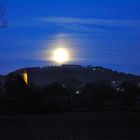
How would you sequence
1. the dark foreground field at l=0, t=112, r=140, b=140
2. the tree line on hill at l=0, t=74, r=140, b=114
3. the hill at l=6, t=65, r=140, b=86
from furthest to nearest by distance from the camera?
the hill at l=6, t=65, r=140, b=86 < the tree line on hill at l=0, t=74, r=140, b=114 < the dark foreground field at l=0, t=112, r=140, b=140

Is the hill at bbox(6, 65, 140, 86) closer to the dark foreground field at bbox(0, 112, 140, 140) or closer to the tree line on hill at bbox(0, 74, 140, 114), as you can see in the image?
the tree line on hill at bbox(0, 74, 140, 114)

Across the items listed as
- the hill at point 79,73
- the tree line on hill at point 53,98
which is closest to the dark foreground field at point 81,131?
the tree line on hill at point 53,98

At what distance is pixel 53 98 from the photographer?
178 ft

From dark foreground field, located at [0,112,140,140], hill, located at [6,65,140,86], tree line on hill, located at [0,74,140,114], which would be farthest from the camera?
hill, located at [6,65,140,86]

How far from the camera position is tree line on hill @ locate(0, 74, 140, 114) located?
53.2m

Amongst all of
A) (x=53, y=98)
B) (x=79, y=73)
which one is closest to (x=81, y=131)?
(x=53, y=98)

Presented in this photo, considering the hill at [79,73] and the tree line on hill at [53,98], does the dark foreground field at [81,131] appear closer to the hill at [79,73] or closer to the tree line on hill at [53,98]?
the tree line on hill at [53,98]

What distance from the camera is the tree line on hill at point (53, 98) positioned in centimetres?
5319

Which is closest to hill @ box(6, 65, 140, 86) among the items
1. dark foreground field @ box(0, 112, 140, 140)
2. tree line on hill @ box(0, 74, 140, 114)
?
tree line on hill @ box(0, 74, 140, 114)

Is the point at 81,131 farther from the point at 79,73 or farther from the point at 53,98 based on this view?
the point at 79,73

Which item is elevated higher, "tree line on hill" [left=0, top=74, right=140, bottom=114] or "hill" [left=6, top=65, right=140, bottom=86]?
"hill" [left=6, top=65, right=140, bottom=86]

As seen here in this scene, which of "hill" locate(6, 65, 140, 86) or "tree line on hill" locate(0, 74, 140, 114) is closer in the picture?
"tree line on hill" locate(0, 74, 140, 114)

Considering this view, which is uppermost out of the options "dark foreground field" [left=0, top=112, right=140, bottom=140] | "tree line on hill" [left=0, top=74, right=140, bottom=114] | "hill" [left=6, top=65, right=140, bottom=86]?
"hill" [left=6, top=65, right=140, bottom=86]

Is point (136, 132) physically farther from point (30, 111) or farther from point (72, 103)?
point (72, 103)
